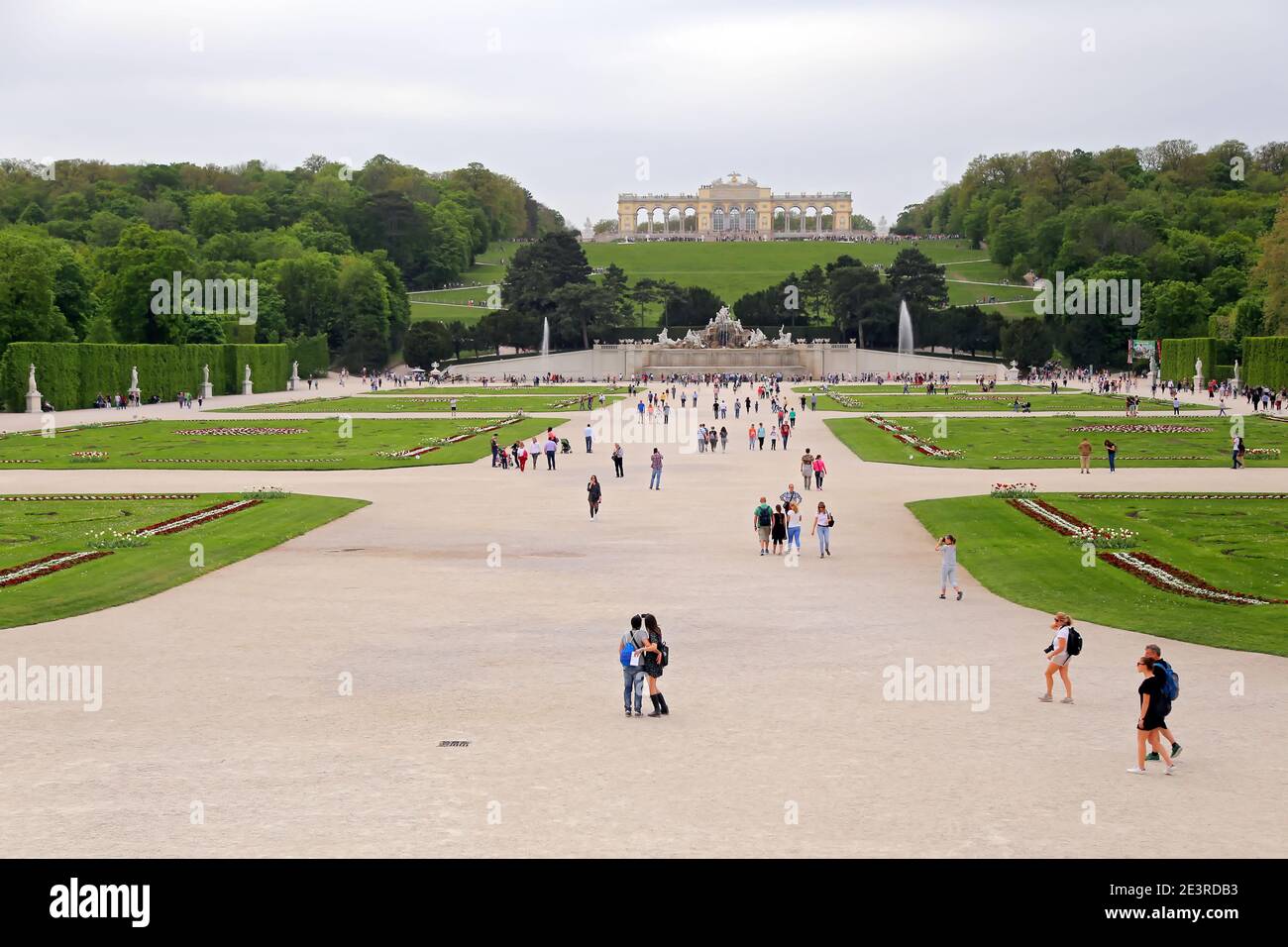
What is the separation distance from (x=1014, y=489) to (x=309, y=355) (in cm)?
9075

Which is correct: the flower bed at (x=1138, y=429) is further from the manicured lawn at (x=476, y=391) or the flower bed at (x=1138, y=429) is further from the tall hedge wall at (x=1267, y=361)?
the manicured lawn at (x=476, y=391)

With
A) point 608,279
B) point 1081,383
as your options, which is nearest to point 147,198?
point 608,279

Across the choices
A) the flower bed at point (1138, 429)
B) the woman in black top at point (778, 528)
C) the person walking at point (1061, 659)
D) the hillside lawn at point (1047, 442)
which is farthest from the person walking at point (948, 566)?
the flower bed at point (1138, 429)

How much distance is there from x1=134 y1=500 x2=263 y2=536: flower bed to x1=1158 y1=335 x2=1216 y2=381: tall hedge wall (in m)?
74.9

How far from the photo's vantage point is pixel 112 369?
257 feet

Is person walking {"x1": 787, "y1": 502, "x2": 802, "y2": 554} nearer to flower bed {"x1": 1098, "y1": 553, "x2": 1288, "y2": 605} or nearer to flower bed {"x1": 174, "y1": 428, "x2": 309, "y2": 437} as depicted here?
flower bed {"x1": 1098, "y1": 553, "x2": 1288, "y2": 605}

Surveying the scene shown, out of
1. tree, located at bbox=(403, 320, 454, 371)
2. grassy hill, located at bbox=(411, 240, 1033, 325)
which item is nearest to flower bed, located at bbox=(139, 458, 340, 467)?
tree, located at bbox=(403, 320, 454, 371)

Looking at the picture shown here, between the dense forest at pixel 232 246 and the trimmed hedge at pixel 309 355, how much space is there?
181cm

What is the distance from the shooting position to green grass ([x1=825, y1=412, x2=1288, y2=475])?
40.5 meters

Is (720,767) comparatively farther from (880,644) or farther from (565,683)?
(880,644)

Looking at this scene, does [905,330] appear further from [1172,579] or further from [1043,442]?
[1172,579]
